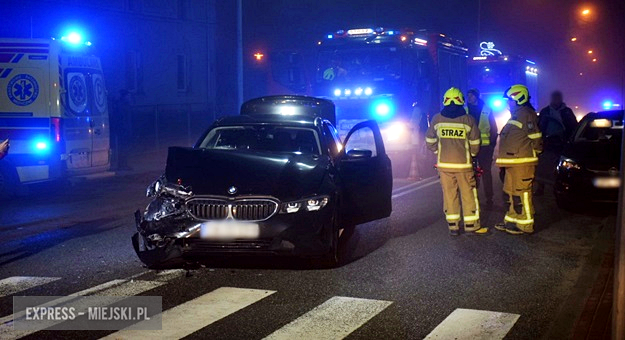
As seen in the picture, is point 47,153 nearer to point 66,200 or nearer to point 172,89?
point 66,200

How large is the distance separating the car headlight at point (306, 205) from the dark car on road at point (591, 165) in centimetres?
550

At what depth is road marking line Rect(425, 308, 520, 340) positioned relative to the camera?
6082 millimetres

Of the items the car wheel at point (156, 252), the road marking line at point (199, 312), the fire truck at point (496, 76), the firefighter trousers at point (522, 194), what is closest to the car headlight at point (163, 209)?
the car wheel at point (156, 252)

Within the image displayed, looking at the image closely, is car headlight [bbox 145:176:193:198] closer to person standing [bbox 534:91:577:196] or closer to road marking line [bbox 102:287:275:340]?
road marking line [bbox 102:287:275:340]

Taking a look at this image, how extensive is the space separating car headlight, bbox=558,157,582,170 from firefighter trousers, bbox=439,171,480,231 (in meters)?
2.65

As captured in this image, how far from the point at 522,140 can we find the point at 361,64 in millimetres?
8847

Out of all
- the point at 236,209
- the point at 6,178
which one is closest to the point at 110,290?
the point at 236,209

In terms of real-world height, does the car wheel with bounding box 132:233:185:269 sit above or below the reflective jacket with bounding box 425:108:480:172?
below

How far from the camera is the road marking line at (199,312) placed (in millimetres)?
6061

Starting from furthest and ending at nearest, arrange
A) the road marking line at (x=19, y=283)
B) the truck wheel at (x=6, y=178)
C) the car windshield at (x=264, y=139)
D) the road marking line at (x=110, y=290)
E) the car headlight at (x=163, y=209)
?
the truck wheel at (x=6, y=178) → the car windshield at (x=264, y=139) → the car headlight at (x=163, y=209) → the road marking line at (x=19, y=283) → the road marking line at (x=110, y=290)

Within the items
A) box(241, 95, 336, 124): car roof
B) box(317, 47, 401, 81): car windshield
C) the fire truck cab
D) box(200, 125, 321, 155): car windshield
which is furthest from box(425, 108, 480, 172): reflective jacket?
box(317, 47, 401, 81): car windshield

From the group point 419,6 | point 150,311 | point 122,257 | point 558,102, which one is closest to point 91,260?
point 122,257

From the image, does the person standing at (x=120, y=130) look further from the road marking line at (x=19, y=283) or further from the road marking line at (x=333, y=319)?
the road marking line at (x=333, y=319)

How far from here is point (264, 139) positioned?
9.59m
